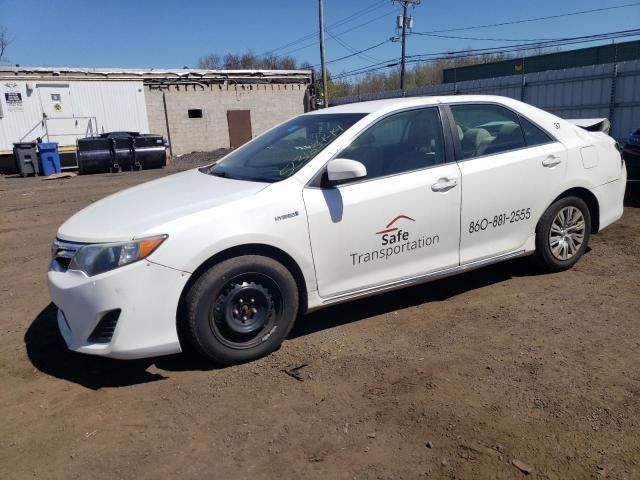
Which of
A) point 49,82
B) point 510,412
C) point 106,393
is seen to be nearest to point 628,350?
point 510,412

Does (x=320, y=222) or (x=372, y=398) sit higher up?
(x=320, y=222)

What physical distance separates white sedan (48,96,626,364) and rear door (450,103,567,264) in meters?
0.01

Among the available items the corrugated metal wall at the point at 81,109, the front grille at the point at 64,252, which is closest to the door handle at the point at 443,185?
the front grille at the point at 64,252

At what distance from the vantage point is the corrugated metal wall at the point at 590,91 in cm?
1299

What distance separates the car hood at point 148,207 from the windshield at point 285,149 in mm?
195

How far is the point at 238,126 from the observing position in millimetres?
29938

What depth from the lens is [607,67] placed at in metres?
13.6

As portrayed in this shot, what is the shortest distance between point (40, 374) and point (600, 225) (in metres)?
4.91

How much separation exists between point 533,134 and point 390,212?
175 cm

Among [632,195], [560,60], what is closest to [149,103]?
[632,195]

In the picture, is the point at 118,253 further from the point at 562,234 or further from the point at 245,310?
the point at 562,234

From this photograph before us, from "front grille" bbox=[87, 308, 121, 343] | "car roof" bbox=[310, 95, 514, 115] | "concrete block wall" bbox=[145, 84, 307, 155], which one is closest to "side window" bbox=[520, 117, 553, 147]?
"car roof" bbox=[310, 95, 514, 115]

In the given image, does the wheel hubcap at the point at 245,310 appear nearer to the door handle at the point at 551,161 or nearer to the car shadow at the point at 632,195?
the door handle at the point at 551,161

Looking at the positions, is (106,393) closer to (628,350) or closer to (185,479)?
(185,479)
